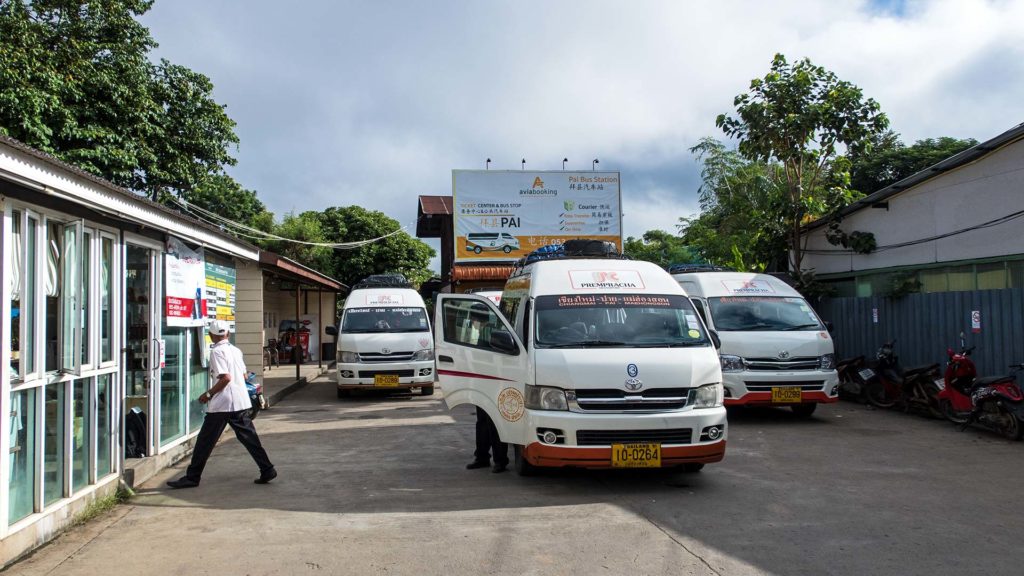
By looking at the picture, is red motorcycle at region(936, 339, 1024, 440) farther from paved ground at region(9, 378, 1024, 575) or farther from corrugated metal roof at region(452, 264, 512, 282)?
corrugated metal roof at region(452, 264, 512, 282)

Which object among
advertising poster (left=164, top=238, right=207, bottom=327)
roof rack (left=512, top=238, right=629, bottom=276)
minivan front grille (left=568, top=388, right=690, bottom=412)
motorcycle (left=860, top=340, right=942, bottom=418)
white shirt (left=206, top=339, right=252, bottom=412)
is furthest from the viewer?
motorcycle (left=860, top=340, right=942, bottom=418)

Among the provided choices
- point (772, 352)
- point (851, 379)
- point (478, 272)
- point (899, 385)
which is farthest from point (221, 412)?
point (478, 272)

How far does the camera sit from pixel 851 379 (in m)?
13.3

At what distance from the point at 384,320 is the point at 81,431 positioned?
9064mm

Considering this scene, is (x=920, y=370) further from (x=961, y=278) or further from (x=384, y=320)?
(x=384, y=320)

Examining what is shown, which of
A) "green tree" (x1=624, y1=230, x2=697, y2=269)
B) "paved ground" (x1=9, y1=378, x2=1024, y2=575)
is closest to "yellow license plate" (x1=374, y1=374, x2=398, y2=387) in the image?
"paved ground" (x1=9, y1=378, x2=1024, y2=575)

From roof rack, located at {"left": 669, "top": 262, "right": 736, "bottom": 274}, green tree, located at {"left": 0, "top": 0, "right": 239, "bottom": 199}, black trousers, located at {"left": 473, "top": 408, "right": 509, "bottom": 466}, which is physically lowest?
black trousers, located at {"left": 473, "top": 408, "right": 509, "bottom": 466}

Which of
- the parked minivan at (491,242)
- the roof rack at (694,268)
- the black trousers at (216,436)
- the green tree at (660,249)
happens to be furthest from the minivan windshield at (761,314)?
the green tree at (660,249)

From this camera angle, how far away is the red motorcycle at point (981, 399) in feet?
29.9

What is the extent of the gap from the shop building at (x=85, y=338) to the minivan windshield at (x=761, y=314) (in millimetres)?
7289

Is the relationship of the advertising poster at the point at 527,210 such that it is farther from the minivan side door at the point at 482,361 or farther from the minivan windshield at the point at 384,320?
the minivan side door at the point at 482,361

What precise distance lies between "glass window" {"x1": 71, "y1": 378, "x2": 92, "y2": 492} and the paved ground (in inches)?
17.8

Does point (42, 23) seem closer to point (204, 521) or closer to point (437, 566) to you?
point (204, 521)

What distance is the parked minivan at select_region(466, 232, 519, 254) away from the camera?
22.1m
